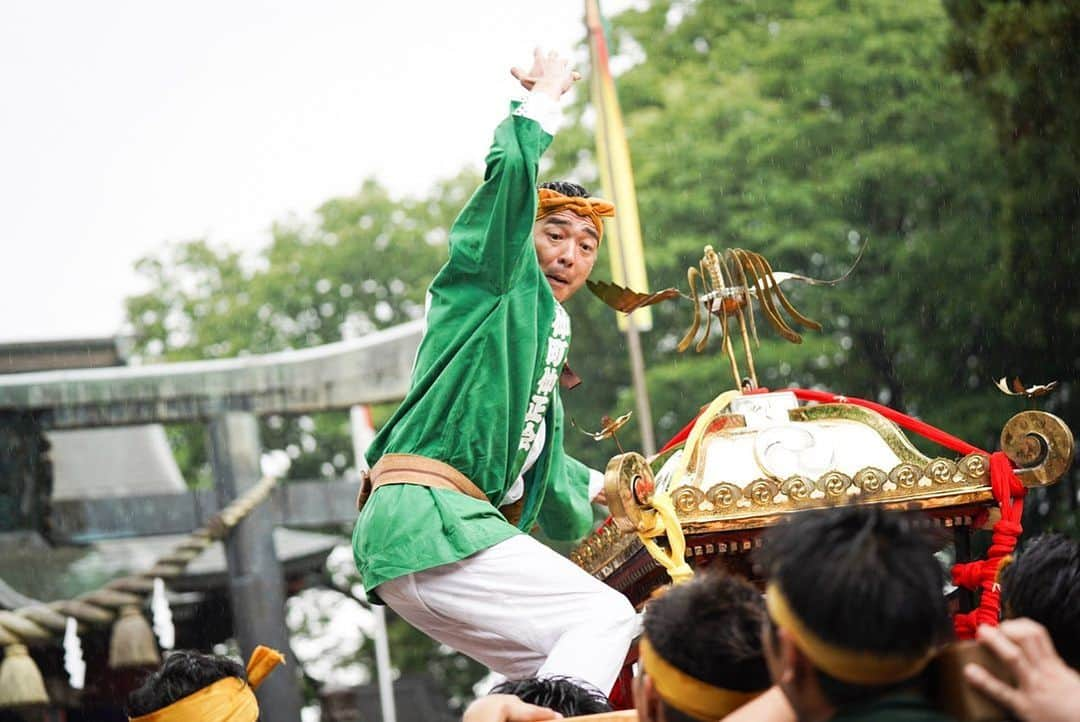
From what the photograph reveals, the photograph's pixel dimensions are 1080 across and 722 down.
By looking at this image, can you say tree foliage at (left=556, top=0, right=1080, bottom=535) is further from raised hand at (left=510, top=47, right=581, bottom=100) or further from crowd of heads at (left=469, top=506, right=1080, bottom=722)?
crowd of heads at (left=469, top=506, right=1080, bottom=722)

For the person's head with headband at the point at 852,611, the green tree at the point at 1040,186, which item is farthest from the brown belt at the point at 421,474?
the green tree at the point at 1040,186

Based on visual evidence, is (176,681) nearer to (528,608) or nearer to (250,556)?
(528,608)

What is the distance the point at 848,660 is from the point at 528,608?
1478mm

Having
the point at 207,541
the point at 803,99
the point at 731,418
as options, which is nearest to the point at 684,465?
the point at 731,418

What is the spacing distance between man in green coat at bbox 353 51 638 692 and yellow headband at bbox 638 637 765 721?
96cm

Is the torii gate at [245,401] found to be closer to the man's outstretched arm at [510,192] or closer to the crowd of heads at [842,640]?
the man's outstretched arm at [510,192]

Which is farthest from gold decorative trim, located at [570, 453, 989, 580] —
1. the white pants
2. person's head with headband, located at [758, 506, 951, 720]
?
person's head with headband, located at [758, 506, 951, 720]

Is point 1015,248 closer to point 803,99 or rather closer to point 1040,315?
point 1040,315

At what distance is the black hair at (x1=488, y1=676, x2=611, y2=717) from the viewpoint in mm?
2777

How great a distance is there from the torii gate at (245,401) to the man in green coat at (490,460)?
9507 mm

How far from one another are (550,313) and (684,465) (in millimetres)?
436

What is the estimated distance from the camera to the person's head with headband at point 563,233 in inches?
143

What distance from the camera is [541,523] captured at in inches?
160

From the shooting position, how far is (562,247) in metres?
3.63
